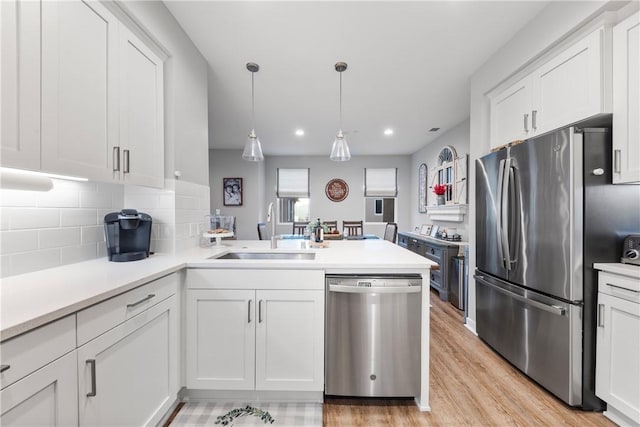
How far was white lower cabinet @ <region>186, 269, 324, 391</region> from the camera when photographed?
164cm

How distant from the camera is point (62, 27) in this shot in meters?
1.13

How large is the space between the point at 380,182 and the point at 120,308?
6347 millimetres

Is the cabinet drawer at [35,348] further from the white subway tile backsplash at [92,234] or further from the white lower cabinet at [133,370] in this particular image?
the white subway tile backsplash at [92,234]

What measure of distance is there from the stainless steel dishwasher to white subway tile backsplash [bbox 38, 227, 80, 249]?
1.50m

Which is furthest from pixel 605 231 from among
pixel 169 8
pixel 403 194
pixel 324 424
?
pixel 403 194

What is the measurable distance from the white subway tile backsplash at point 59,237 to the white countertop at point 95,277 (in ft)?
0.42

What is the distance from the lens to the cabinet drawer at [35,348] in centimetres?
71

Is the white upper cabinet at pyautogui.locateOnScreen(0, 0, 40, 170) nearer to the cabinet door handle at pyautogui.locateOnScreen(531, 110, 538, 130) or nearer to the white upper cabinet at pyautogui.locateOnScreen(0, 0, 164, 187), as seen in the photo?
the white upper cabinet at pyautogui.locateOnScreen(0, 0, 164, 187)

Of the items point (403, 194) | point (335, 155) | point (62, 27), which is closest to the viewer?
point (62, 27)

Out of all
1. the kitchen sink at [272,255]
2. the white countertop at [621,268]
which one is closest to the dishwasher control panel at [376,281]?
the kitchen sink at [272,255]

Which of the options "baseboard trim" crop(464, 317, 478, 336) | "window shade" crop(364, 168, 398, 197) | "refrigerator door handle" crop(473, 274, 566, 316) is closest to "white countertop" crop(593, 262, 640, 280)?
"refrigerator door handle" crop(473, 274, 566, 316)

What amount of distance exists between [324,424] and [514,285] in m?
1.73

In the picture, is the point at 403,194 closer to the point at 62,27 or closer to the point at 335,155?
the point at 335,155

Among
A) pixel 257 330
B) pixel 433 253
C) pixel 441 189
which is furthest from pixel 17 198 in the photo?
pixel 441 189
